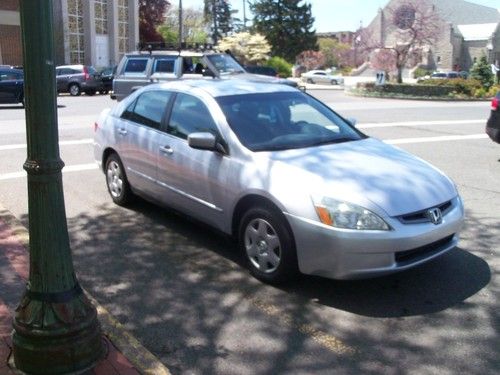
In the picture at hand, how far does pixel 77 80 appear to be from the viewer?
29703 mm

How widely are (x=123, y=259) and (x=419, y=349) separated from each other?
9.08 feet

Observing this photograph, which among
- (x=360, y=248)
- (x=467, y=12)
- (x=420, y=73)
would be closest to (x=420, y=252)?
(x=360, y=248)

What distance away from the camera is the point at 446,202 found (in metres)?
4.60

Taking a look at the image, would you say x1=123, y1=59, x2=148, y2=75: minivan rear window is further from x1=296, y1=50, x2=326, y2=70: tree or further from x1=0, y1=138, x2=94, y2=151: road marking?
x1=296, y1=50, x2=326, y2=70: tree

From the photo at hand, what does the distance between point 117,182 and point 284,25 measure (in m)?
55.1

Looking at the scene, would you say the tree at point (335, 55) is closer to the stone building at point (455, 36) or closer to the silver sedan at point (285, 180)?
Answer: the stone building at point (455, 36)

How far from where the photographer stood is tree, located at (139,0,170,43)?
54656 millimetres

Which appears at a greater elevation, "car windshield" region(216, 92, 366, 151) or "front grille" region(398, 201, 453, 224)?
"car windshield" region(216, 92, 366, 151)

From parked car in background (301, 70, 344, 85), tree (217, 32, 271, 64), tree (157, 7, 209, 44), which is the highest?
tree (157, 7, 209, 44)

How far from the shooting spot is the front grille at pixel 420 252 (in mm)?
4266

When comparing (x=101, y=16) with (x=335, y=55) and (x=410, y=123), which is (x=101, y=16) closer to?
(x=410, y=123)

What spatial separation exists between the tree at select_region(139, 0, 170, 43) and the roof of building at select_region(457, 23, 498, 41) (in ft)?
123

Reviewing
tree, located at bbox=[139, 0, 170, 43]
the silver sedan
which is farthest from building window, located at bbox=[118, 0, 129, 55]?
the silver sedan

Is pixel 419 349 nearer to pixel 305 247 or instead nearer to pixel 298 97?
pixel 305 247
